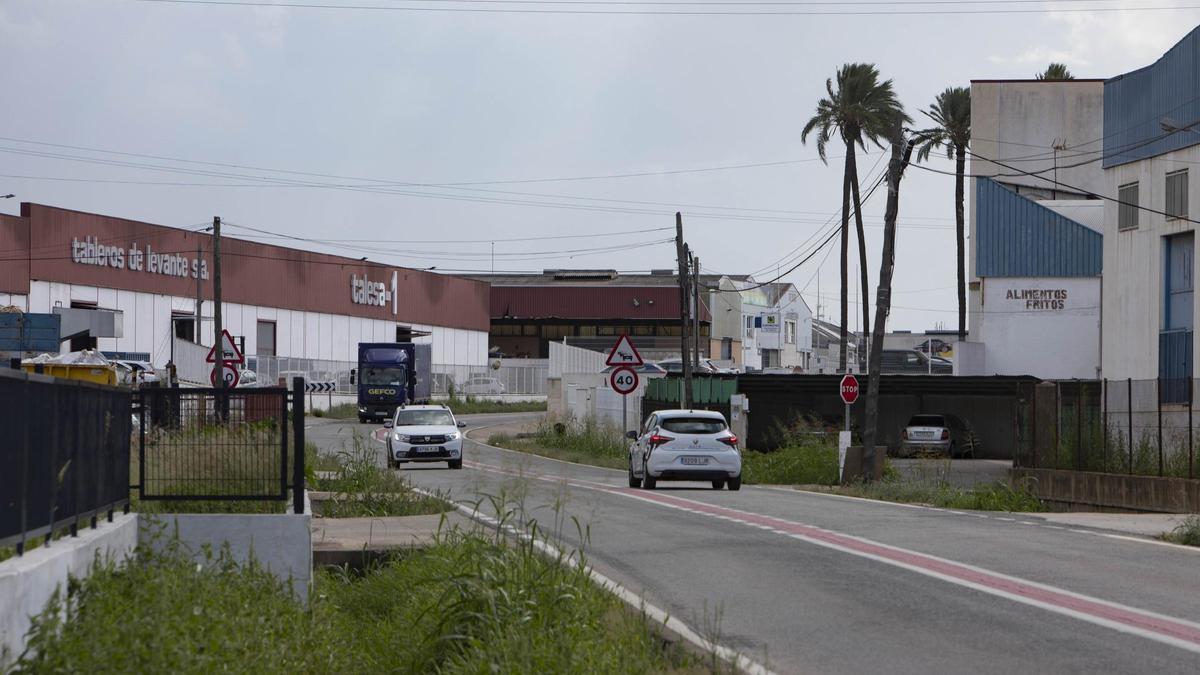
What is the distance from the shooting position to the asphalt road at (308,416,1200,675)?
9.36 m

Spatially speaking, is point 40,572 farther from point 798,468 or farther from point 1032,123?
point 1032,123

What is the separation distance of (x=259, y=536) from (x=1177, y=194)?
29.1 metres

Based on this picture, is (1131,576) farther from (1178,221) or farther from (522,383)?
(522,383)

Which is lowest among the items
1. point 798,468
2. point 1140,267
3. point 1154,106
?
point 798,468

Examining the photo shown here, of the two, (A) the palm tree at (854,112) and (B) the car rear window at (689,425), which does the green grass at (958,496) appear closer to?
(B) the car rear window at (689,425)

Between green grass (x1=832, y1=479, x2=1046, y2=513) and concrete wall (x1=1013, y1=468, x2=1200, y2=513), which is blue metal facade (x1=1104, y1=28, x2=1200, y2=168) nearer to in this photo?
concrete wall (x1=1013, y1=468, x2=1200, y2=513)

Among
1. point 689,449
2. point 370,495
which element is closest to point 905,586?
point 370,495

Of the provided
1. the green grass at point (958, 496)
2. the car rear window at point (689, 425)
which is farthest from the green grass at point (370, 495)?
the green grass at point (958, 496)

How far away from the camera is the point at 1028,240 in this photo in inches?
2308

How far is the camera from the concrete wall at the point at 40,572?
26.6 feet

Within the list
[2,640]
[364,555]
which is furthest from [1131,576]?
[2,640]

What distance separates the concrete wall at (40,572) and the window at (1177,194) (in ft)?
98.8

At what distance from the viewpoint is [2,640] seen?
793 cm

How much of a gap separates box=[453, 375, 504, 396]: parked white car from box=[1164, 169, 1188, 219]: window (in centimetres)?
6053
